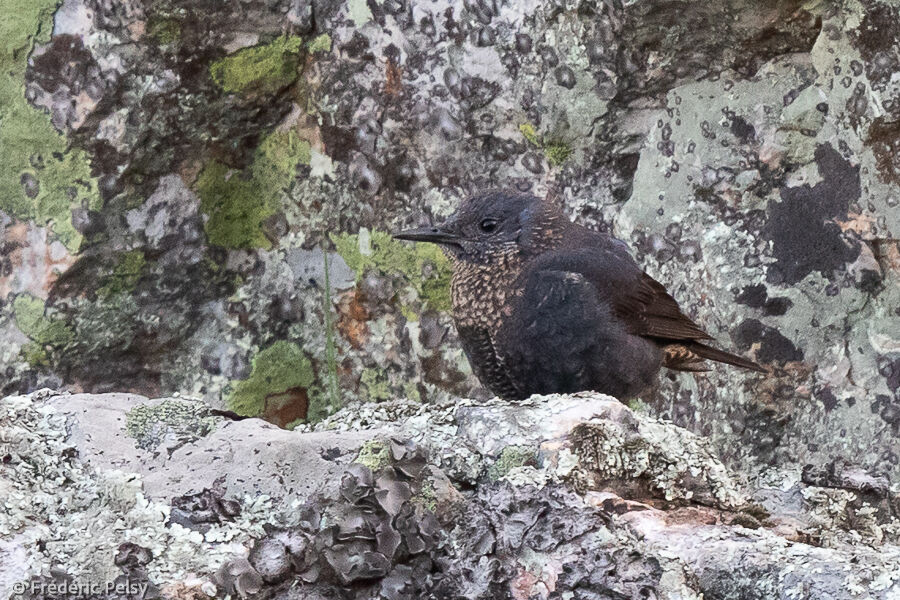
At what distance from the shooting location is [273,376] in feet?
13.6

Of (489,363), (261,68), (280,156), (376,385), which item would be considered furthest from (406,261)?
(261,68)

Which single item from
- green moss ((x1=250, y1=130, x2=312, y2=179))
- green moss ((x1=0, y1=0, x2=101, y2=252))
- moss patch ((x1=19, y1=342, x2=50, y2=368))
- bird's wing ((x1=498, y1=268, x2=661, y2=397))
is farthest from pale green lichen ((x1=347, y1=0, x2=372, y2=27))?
moss patch ((x1=19, y1=342, x2=50, y2=368))

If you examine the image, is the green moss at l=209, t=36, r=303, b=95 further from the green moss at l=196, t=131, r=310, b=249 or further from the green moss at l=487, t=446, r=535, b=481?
the green moss at l=487, t=446, r=535, b=481

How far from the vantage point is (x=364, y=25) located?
397 centimetres

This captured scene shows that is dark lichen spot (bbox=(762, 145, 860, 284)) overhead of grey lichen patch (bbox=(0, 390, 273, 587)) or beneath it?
overhead

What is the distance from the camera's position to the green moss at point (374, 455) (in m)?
2.14

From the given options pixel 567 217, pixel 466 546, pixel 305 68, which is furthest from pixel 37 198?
pixel 466 546

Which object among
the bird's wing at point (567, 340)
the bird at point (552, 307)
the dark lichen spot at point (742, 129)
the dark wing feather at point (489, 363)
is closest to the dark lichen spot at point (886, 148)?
the dark lichen spot at point (742, 129)

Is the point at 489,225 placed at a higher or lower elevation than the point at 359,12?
lower

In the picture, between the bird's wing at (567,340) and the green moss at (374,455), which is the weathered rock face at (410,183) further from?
the green moss at (374,455)

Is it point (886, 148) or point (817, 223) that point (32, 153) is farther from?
point (886, 148)

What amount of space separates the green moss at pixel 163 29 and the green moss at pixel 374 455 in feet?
6.90

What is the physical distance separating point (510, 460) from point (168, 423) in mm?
748

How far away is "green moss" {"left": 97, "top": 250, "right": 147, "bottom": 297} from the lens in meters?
3.93
